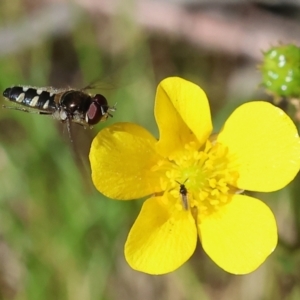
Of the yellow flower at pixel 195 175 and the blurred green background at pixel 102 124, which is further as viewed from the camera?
the blurred green background at pixel 102 124

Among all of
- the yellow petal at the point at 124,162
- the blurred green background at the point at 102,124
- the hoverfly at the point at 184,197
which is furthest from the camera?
the blurred green background at the point at 102,124

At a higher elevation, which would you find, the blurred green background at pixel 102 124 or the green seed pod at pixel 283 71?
the green seed pod at pixel 283 71

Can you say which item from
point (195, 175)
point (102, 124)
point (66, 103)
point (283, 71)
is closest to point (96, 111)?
point (66, 103)

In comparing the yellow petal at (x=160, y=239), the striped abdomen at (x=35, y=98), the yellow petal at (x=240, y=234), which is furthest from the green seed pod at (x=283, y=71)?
the striped abdomen at (x=35, y=98)

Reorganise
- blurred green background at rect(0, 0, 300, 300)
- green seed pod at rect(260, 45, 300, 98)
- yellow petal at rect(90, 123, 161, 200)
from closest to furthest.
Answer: yellow petal at rect(90, 123, 161, 200) < green seed pod at rect(260, 45, 300, 98) < blurred green background at rect(0, 0, 300, 300)

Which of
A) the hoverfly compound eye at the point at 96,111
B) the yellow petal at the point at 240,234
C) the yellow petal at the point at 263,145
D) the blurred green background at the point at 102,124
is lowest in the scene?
the blurred green background at the point at 102,124

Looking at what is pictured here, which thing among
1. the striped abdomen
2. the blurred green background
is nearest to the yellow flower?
the striped abdomen

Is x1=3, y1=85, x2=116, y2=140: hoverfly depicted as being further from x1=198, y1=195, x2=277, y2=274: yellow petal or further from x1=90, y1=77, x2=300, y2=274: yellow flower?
x1=198, y1=195, x2=277, y2=274: yellow petal

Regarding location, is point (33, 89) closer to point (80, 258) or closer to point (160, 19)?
point (80, 258)

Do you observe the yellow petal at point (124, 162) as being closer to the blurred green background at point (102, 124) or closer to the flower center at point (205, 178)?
the flower center at point (205, 178)
